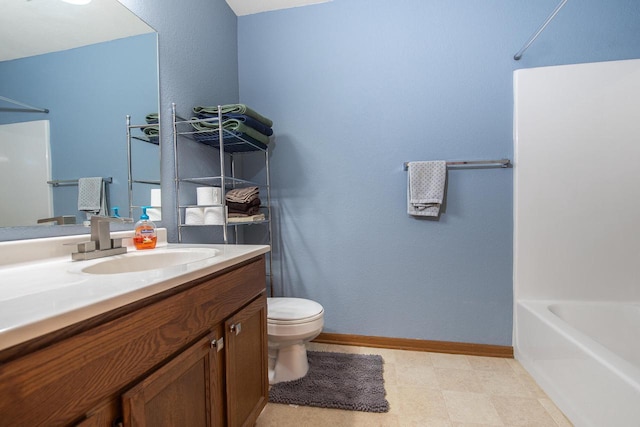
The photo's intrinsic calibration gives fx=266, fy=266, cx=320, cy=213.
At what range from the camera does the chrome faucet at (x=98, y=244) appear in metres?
0.86

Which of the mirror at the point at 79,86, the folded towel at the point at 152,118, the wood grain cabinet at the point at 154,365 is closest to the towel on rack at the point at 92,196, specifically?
the mirror at the point at 79,86

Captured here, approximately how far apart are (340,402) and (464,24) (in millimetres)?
2278

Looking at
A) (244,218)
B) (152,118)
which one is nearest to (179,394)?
(244,218)

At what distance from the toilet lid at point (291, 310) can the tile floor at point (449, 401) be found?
412 mm

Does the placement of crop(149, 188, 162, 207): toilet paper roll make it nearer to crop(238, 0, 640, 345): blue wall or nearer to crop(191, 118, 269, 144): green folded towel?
crop(191, 118, 269, 144): green folded towel

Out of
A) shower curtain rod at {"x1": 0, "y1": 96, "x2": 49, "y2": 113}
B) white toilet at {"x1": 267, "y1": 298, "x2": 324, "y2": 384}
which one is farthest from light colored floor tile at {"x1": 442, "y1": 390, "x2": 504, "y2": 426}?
shower curtain rod at {"x1": 0, "y1": 96, "x2": 49, "y2": 113}

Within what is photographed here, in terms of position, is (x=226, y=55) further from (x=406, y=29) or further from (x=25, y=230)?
(x=25, y=230)

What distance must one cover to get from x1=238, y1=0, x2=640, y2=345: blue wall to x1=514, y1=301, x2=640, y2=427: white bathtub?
0.21 m

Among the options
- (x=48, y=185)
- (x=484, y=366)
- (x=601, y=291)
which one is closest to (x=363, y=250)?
(x=484, y=366)

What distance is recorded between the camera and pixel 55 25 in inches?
35.5

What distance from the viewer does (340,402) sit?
130cm

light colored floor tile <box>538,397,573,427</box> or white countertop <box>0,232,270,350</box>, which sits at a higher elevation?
white countertop <box>0,232,270,350</box>

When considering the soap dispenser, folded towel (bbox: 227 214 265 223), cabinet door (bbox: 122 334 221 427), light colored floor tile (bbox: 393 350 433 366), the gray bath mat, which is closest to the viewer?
cabinet door (bbox: 122 334 221 427)

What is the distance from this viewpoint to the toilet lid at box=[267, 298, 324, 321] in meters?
1.36
